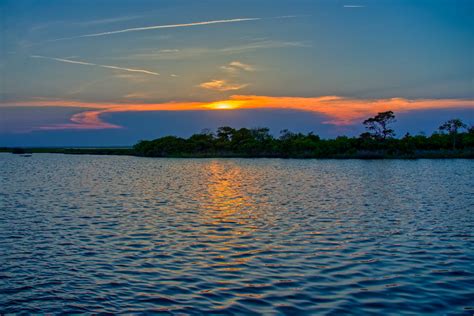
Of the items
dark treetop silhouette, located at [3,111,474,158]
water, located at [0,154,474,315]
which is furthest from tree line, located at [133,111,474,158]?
water, located at [0,154,474,315]

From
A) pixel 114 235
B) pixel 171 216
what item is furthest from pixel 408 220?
pixel 114 235

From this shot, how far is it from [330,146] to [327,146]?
1.38m

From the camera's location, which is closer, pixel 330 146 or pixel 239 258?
pixel 239 258

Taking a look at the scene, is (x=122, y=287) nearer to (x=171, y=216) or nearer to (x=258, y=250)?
(x=258, y=250)

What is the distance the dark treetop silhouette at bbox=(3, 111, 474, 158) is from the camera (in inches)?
4486

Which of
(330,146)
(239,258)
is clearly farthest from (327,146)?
(239,258)

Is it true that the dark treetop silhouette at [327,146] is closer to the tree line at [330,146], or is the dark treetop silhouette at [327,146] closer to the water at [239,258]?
the tree line at [330,146]

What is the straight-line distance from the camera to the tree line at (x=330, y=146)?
11412 centimetres

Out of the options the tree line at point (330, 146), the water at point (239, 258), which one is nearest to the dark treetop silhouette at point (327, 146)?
the tree line at point (330, 146)

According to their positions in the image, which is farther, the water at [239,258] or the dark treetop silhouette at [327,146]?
the dark treetop silhouette at [327,146]

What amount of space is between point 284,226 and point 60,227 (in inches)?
416

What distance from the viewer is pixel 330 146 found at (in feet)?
400

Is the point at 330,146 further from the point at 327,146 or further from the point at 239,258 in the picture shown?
the point at 239,258

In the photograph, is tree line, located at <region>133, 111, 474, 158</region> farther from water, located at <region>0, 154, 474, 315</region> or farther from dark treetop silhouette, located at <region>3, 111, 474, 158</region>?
water, located at <region>0, 154, 474, 315</region>
